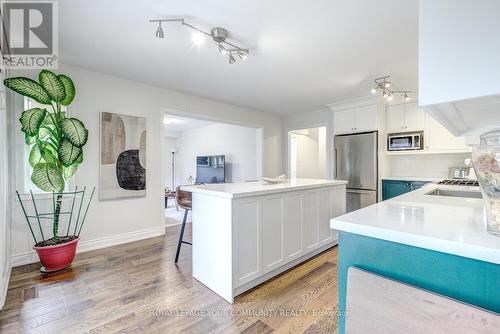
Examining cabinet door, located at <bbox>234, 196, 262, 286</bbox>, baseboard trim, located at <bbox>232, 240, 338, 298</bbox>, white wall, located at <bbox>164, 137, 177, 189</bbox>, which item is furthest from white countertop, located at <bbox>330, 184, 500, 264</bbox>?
white wall, located at <bbox>164, 137, 177, 189</bbox>

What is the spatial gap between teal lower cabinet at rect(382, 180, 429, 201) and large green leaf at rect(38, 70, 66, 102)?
489 centimetres

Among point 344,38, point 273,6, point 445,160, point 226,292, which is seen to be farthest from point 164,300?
point 445,160

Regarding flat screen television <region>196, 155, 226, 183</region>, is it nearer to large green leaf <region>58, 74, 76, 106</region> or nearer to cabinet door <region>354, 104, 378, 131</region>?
cabinet door <region>354, 104, 378, 131</region>

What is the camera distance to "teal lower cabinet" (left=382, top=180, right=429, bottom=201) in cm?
388

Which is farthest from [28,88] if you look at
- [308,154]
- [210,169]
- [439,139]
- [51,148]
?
[308,154]

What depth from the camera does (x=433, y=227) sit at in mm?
862

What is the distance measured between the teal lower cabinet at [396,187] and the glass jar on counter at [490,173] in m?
3.66

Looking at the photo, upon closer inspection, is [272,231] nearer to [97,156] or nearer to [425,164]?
[97,156]

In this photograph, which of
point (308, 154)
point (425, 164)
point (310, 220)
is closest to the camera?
point (310, 220)

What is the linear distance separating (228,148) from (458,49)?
5.80 meters

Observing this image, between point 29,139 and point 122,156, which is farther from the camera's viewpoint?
point 122,156

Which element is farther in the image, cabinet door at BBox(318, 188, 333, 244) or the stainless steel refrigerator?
the stainless steel refrigerator

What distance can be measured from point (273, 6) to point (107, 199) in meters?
3.08

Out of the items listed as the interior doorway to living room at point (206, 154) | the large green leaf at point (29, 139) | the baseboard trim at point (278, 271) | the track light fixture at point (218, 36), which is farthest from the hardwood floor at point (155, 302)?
the track light fixture at point (218, 36)
